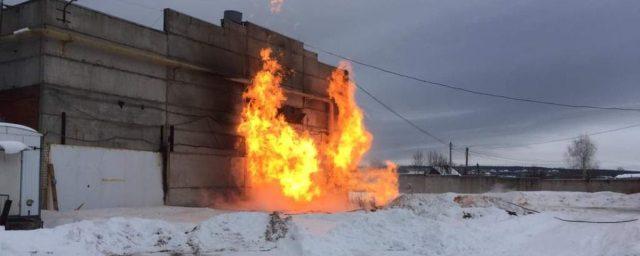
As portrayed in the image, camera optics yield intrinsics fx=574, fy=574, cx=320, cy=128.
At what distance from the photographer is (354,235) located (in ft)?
46.9

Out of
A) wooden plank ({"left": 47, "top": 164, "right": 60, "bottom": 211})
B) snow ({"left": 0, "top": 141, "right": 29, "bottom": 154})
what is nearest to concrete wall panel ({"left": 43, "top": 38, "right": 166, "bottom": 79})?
wooden plank ({"left": 47, "top": 164, "right": 60, "bottom": 211})

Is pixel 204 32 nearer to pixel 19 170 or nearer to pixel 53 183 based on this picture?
pixel 53 183

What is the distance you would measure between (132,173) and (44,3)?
5968 mm

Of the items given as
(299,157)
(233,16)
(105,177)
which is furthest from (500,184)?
(105,177)

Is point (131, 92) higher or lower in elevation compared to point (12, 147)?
higher

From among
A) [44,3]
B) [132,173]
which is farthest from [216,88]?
[44,3]

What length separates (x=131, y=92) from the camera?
63.6ft

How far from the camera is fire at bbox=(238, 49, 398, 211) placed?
24328 millimetres

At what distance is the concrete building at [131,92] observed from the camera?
17000mm

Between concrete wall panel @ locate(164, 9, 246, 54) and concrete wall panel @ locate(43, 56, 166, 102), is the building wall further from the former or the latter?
concrete wall panel @ locate(43, 56, 166, 102)

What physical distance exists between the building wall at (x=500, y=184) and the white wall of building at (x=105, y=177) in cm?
3240

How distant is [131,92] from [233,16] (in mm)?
6555

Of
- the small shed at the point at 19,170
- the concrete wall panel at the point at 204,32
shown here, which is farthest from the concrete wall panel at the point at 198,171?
the small shed at the point at 19,170

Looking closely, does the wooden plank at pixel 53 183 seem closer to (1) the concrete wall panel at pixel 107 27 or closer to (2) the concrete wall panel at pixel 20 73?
(2) the concrete wall panel at pixel 20 73
